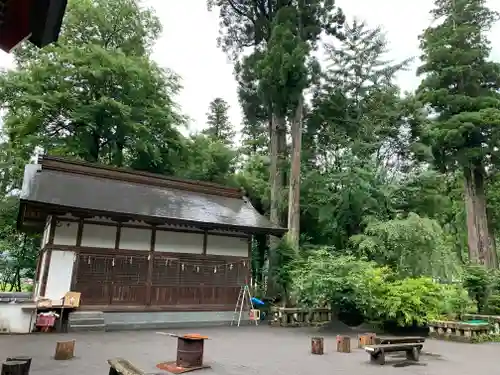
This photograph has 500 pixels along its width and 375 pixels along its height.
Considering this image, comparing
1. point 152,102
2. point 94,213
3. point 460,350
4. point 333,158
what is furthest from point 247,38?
point 460,350

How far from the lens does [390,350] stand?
6906mm

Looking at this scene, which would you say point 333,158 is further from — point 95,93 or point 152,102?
point 95,93

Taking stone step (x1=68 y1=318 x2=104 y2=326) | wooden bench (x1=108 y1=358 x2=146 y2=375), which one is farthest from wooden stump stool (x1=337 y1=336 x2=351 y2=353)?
stone step (x1=68 y1=318 x2=104 y2=326)

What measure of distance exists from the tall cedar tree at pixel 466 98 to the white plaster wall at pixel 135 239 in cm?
1292

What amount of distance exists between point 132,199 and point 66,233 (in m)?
2.24

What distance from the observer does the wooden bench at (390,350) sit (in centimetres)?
679

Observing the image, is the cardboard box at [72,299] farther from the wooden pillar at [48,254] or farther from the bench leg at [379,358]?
the bench leg at [379,358]

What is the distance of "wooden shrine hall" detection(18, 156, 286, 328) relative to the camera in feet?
34.2

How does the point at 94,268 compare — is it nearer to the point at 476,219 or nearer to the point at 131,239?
the point at 131,239

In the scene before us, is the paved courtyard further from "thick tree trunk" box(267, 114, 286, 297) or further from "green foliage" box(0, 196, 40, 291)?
"green foliage" box(0, 196, 40, 291)

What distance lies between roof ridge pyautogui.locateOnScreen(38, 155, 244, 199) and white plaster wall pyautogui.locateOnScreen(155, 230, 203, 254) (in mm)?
2626

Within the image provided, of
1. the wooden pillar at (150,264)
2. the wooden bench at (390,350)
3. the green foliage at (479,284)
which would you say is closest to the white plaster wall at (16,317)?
the wooden pillar at (150,264)

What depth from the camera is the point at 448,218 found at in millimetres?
24047

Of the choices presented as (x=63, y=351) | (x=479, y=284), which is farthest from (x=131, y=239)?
(x=479, y=284)
